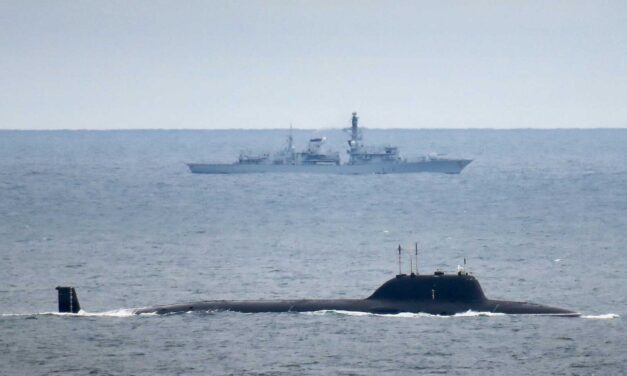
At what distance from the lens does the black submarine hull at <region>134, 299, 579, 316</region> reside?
2381 inches

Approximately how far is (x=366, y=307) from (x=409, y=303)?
2.73 m

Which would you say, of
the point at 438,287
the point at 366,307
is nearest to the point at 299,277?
the point at 366,307

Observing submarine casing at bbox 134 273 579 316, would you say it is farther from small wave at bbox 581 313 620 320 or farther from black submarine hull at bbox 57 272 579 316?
small wave at bbox 581 313 620 320

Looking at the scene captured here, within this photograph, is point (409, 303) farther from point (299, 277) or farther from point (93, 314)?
point (299, 277)

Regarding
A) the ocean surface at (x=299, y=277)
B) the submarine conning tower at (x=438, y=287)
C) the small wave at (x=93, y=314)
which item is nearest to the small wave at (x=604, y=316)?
the ocean surface at (x=299, y=277)

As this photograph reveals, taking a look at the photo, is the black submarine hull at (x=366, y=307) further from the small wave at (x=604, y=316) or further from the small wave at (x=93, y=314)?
A: the small wave at (x=604, y=316)

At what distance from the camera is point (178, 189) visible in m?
176

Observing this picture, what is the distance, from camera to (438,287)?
59.8 metres

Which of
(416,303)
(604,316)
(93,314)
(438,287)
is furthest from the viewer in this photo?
(93,314)

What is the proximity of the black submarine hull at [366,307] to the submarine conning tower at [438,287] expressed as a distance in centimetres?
29

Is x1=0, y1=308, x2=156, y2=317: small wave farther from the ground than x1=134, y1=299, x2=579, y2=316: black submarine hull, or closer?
closer

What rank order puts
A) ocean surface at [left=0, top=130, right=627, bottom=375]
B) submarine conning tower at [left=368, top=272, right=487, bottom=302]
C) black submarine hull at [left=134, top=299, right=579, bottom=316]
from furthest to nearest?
black submarine hull at [left=134, top=299, right=579, bottom=316] → submarine conning tower at [left=368, top=272, right=487, bottom=302] → ocean surface at [left=0, top=130, right=627, bottom=375]

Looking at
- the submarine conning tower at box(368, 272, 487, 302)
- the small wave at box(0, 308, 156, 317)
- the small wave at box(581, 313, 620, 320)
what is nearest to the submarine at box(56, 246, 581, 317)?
the submarine conning tower at box(368, 272, 487, 302)

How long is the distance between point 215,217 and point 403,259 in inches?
1598
